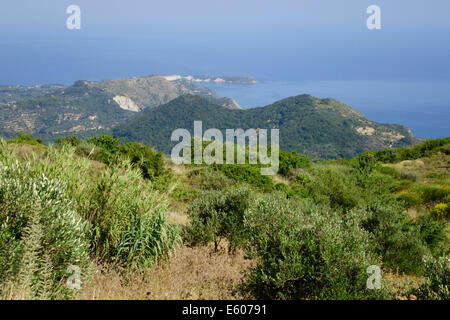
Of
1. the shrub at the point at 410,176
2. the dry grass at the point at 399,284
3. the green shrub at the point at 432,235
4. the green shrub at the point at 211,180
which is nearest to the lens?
the dry grass at the point at 399,284

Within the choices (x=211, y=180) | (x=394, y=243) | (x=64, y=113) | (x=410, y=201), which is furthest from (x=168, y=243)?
(x=64, y=113)

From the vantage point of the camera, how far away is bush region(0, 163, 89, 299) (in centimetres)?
318

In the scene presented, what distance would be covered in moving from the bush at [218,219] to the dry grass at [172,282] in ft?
4.83

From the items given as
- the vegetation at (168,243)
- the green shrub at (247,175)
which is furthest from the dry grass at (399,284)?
the green shrub at (247,175)

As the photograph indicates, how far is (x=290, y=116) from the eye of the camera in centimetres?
11506

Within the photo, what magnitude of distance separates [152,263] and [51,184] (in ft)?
5.78

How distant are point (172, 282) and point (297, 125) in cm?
10809

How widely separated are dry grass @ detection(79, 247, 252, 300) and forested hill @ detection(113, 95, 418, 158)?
8813cm

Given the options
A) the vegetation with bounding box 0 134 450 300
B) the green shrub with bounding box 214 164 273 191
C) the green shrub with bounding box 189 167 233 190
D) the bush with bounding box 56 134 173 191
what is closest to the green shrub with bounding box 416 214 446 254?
the vegetation with bounding box 0 134 450 300

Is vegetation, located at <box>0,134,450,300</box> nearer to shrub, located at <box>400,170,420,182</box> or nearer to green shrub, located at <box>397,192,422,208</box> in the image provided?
green shrub, located at <box>397,192,422,208</box>

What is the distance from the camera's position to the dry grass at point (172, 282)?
12.5 ft

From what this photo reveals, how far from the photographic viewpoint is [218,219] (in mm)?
7012

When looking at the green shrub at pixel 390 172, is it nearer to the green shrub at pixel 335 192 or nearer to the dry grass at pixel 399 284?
the green shrub at pixel 335 192
